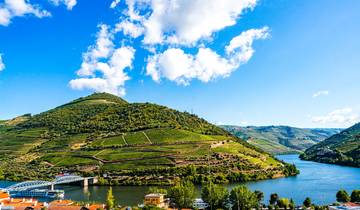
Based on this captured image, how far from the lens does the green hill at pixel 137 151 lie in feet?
342

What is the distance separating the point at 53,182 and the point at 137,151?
97.8ft

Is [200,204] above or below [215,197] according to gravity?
below

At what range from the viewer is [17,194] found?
303ft

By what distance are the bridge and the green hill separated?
15.5ft

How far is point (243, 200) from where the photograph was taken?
58.7 metres

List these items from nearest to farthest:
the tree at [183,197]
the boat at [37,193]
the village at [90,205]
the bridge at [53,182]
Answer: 1. the village at [90,205]
2. the tree at [183,197]
3. the boat at [37,193]
4. the bridge at [53,182]

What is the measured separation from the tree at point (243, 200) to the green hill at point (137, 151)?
1458 inches

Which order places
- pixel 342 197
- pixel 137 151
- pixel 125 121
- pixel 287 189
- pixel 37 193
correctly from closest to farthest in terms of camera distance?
pixel 342 197, pixel 287 189, pixel 37 193, pixel 137 151, pixel 125 121

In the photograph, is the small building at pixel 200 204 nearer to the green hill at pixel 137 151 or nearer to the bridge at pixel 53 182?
the green hill at pixel 137 151

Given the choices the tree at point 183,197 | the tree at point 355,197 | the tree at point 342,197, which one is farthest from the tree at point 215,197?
the tree at point 355,197

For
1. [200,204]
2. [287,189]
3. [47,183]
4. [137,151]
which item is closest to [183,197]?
[200,204]

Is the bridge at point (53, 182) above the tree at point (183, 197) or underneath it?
above

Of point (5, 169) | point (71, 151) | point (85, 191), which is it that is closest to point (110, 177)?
point (85, 191)

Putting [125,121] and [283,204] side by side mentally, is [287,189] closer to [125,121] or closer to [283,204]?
[283,204]
